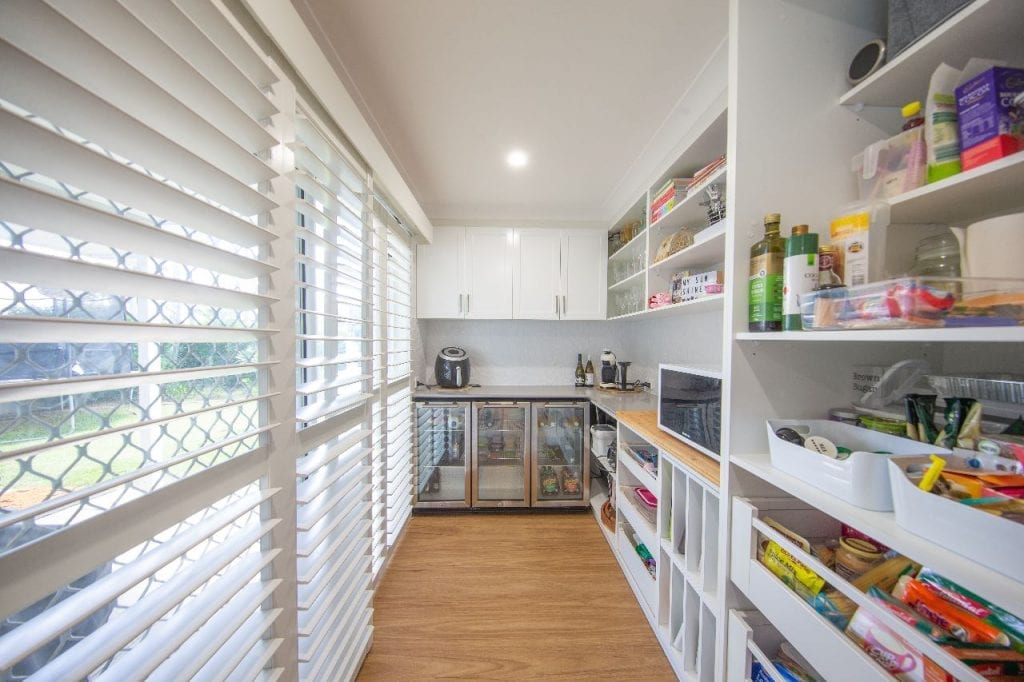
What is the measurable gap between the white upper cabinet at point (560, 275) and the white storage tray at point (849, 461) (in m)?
1.92

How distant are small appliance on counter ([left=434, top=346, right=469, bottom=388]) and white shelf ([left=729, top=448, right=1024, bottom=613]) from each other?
7.29ft

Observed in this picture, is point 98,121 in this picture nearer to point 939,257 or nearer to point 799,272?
point 799,272

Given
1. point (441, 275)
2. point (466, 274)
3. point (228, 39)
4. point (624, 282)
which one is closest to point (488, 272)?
point (466, 274)

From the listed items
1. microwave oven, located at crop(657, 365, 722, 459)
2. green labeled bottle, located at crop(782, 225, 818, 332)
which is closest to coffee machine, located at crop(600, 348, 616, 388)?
microwave oven, located at crop(657, 365, 722, 459)

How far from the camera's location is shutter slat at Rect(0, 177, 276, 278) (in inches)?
15.3

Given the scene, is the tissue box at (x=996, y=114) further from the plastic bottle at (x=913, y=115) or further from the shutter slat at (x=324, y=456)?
the shutter slat at (x=324, y=456)

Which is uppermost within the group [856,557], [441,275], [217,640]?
[441,275]

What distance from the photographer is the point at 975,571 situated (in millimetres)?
481

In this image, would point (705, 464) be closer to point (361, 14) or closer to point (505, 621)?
point (505, 621)

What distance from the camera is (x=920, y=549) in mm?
530

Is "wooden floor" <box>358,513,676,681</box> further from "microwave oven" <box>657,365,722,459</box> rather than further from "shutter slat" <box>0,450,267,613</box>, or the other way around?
"shutter slat" <box>0,450,267,613</box>

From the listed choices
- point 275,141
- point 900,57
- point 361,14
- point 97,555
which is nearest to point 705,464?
point 900,57

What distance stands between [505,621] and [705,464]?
46.9 inches

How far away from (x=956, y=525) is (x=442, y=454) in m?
2.54
